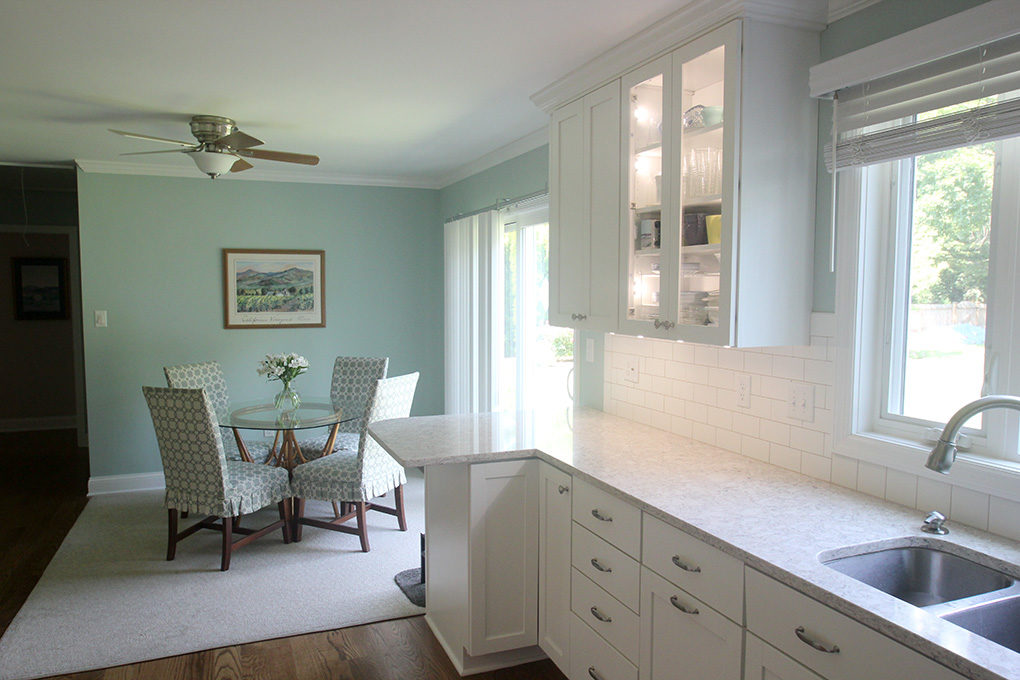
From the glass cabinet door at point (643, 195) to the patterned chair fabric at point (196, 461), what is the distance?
2279mm

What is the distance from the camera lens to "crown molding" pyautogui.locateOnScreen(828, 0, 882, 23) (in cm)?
198

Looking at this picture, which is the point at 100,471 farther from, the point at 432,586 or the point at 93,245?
the point at 432,586

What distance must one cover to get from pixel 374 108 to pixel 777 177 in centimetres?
215

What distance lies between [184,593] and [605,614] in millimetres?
2317

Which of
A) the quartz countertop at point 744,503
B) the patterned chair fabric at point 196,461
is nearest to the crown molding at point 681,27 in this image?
the quartz countertop at point 744,503

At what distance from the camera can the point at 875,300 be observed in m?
2.03

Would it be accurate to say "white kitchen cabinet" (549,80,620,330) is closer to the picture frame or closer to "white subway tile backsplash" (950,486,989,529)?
"white subway tile backsplash" (950,486,989,529)

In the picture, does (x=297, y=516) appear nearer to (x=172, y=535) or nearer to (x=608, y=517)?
(x=172, y=535)

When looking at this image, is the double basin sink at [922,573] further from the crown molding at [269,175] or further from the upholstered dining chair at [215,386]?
the crown molding at [269,175]

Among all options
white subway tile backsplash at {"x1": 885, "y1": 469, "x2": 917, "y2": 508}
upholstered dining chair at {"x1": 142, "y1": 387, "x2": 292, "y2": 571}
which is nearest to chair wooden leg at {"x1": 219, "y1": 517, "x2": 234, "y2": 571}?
upholstered dining chair at {"x1": 142, "y1": 387, "x2": 292, "y2": 571}

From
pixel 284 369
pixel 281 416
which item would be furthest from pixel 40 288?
pixel 281 416

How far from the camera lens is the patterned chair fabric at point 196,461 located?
11.6 feet

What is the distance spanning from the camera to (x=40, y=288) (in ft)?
24.2

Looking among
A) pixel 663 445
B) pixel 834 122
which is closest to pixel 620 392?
pixel 663 445
